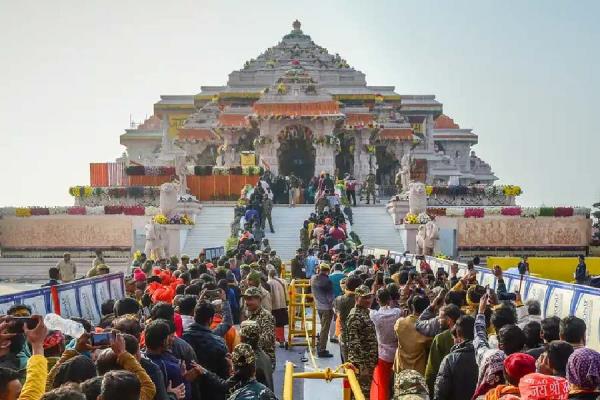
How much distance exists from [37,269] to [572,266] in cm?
2174

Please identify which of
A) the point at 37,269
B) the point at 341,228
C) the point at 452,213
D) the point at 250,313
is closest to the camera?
the point at 250,313

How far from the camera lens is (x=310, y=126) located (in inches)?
1866

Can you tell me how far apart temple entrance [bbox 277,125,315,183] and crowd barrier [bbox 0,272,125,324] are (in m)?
33.8

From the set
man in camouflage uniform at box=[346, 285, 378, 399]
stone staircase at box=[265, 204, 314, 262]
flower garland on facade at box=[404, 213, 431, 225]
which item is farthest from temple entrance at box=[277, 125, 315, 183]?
man in camouflage uniform at box=[346, 285, 378, 399]

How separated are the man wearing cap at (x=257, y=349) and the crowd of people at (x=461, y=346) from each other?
125 cm

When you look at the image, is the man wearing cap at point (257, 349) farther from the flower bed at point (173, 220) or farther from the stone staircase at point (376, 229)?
the stone staircase at point (376, 229)

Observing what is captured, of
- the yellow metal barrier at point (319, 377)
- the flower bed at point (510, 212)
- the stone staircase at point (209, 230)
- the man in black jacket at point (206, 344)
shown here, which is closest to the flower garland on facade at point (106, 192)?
the stone staircase at point (209, 230)

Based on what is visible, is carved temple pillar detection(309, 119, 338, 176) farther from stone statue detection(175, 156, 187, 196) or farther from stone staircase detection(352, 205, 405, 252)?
stone statue detection(175, 156, 187, 196)

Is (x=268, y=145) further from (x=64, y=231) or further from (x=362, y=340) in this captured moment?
(x=362, y=340)

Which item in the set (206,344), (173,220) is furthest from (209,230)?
(206,344)

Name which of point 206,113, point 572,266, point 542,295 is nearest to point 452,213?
point 572,266

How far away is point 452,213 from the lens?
1425 inches

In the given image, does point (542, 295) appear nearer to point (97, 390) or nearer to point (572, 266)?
point (97, 390)

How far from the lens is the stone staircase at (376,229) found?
32344 millimetres
